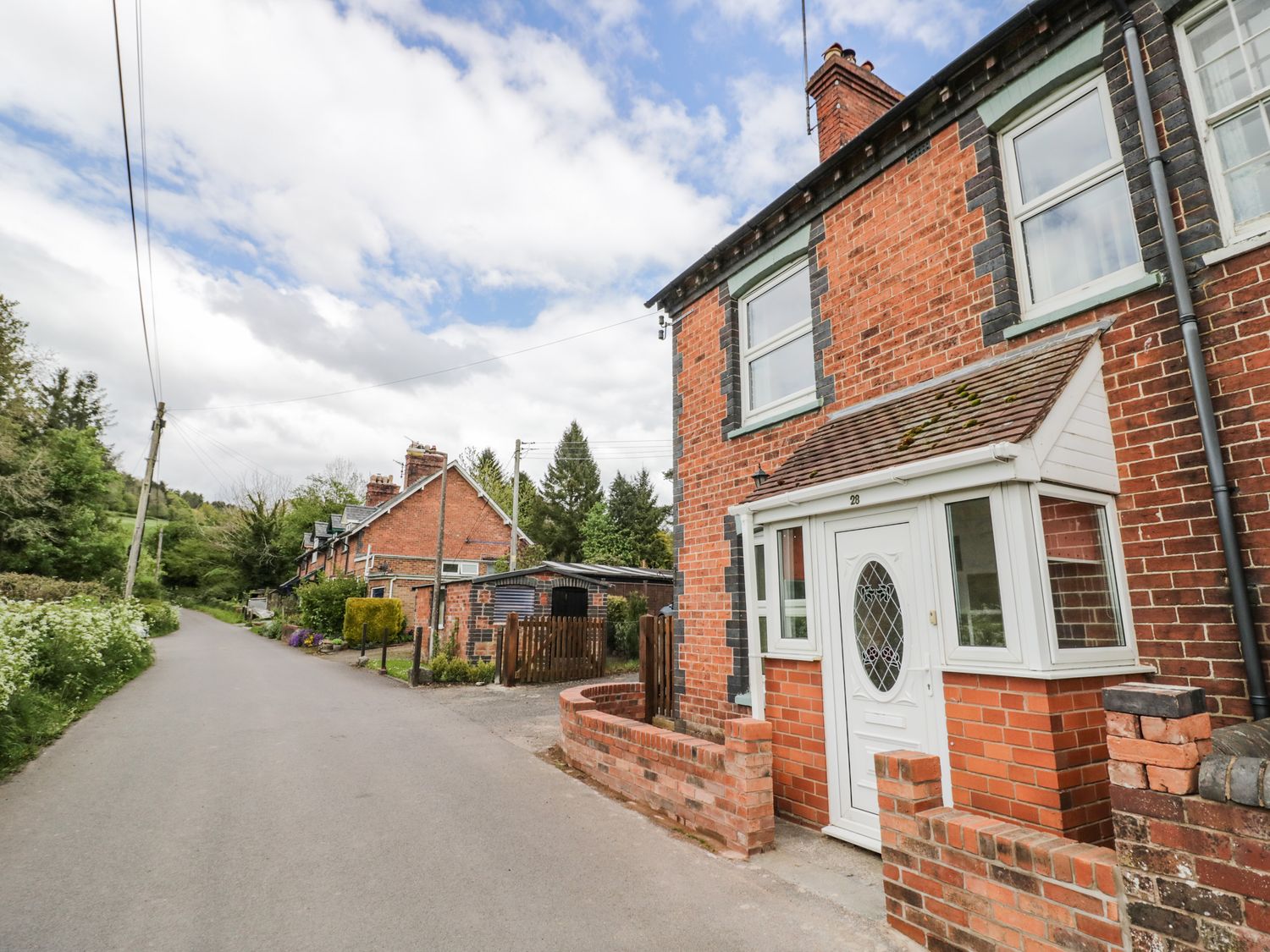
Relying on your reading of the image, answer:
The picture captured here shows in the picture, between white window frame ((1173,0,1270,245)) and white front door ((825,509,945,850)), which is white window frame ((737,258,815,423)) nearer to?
white front door ((825,509,945,850))

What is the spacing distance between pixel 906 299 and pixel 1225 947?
473cm

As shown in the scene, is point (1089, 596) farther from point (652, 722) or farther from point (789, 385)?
point (652, 722)

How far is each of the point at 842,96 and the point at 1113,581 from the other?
6686 millimetres

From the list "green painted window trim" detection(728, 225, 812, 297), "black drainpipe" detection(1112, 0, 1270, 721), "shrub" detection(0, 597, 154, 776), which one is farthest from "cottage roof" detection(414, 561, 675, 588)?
"black drainpipe" detection(1112, 0, 1270, 721)

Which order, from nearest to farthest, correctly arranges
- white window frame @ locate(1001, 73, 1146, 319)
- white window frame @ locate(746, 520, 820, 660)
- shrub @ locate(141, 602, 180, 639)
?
white window frame @ locate(1001, 73, 1146, 319)
white window frame @ locate(746, 520, 820, 660)
shrub @ locate(141, 602, 180, 639)

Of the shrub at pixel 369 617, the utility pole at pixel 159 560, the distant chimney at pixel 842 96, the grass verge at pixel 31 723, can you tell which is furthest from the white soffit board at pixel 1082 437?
the utility pole at pixel 159 560

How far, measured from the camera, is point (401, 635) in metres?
27.3

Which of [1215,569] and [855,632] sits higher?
[1215,569]

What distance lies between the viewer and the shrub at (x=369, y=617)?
999 inches

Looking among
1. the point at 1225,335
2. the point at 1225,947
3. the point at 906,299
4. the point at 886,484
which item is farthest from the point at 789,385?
the point at 1225,947

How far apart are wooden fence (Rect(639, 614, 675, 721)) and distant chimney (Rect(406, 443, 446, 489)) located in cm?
2631

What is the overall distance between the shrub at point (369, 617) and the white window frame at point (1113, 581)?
25023 millimetres


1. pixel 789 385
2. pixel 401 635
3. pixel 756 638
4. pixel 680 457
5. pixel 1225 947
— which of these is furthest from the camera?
pixel 401 635

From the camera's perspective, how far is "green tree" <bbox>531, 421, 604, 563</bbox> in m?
51.4
